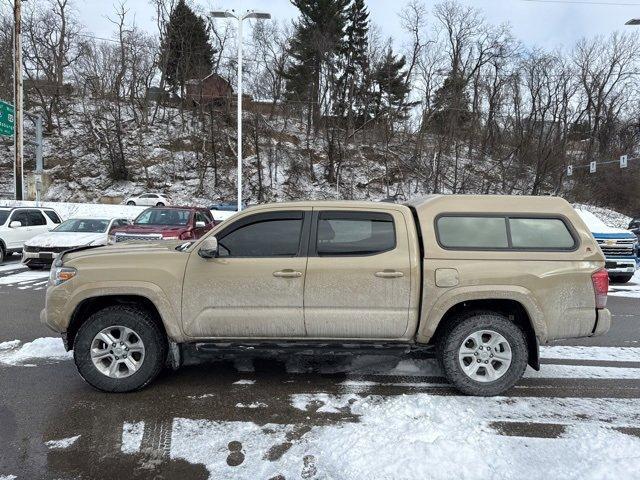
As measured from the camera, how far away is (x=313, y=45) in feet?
151

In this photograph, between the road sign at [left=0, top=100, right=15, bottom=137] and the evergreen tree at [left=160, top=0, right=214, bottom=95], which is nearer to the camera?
the road sign at [left=0, top=100, right=15, bottom=137]

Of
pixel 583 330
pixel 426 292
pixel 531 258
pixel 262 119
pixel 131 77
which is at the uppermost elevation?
pixel 131 77

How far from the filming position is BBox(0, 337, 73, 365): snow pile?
17.2ft

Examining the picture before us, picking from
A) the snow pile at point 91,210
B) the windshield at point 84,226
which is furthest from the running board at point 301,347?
the snow pile at point 91,210

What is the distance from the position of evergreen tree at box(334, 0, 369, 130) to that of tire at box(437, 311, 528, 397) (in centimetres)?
4418

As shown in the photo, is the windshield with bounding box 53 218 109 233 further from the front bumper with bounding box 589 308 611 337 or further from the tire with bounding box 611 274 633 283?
the tire with bounding box 611 274 633 283

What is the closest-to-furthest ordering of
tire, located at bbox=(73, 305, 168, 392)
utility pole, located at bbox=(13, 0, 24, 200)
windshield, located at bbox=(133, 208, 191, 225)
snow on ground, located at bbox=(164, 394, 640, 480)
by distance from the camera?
snow on ground, located at bbox=(164, 394, 640, 480)
tire, located at bbox=(73, 305, 168, 392)
windshield, located at bbox=(133, 208, 191, 225)
utility pole, located at bbox=(13, 0, 24, 200)

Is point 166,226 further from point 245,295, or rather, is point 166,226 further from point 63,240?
point 245,295

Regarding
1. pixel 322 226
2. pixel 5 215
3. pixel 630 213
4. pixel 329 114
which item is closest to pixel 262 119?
pixel 329 114

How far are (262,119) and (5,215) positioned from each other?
33.8 m

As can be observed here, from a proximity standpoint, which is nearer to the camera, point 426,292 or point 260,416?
point 260,416

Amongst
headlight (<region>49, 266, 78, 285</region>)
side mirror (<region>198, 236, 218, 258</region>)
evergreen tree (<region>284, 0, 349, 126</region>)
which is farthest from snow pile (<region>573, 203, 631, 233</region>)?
headlight (<region>49, 266, 78, 285</region>)

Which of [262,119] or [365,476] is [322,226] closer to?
[365,476]

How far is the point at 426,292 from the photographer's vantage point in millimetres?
4195
